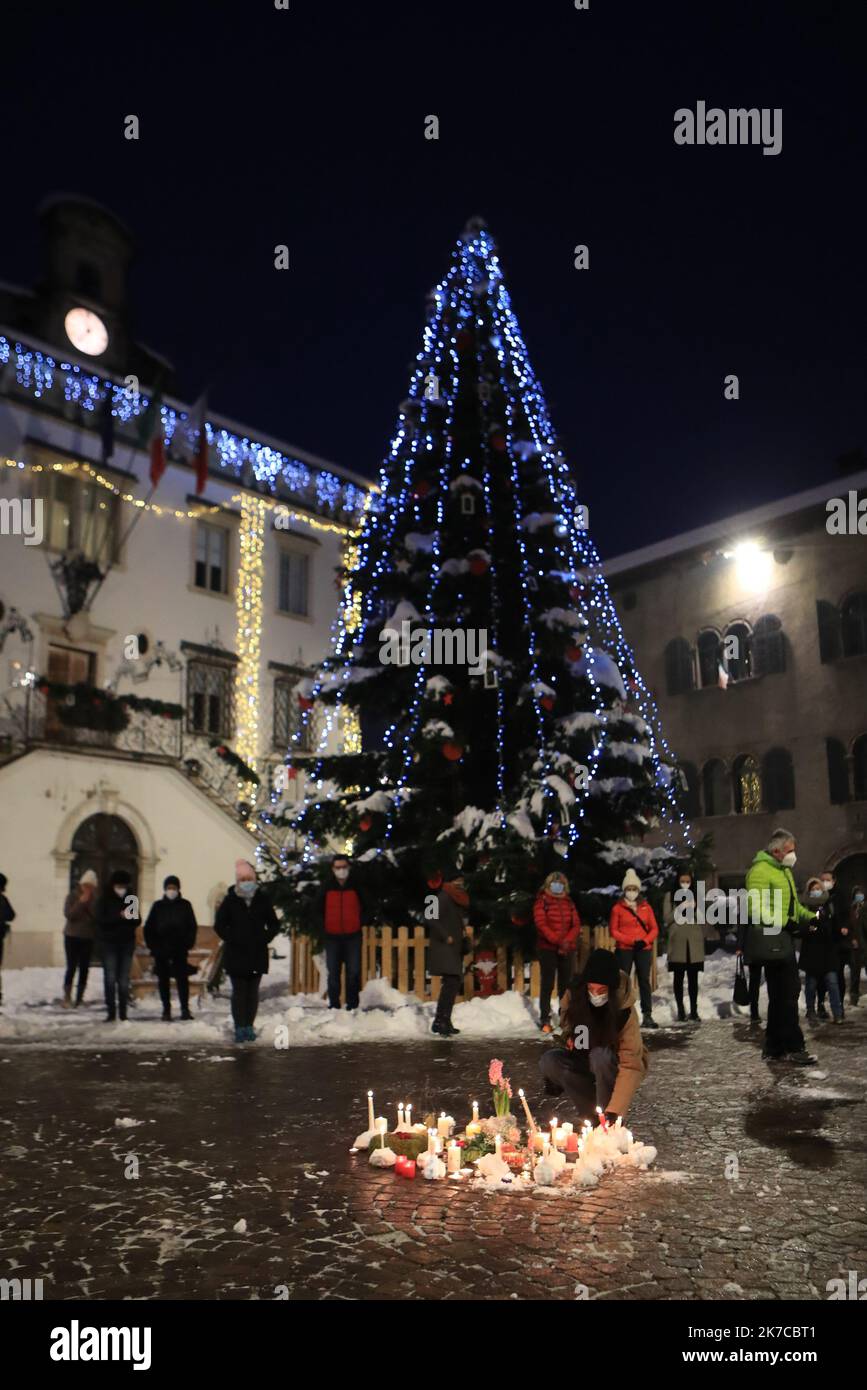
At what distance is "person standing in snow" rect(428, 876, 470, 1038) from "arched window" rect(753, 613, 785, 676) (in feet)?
65.1

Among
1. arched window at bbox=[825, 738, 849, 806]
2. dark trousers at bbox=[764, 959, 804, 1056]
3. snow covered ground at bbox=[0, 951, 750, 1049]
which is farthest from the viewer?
arched window at bbox=[825, 738, 849, 806]

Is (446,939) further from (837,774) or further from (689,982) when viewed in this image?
(837,774)

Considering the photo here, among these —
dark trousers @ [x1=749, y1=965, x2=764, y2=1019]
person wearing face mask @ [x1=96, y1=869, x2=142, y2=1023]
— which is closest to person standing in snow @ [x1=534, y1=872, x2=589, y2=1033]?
dark trousers @ [x1=749, y1=965, x2=764, y2=1019]

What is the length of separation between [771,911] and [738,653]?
22.9m

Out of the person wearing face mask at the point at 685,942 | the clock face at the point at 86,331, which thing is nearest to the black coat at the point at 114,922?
the person wearing face mask at the point at 685,942

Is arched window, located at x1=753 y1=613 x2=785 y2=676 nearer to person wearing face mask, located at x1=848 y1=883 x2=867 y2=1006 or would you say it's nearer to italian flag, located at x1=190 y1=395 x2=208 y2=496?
person wearing face mask, located at x1=848 y1=883 x2=867 y2=1006

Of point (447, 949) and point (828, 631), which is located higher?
point (828, 631)

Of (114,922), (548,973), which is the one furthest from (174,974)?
(548,973)

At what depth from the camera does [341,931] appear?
14.7 metres

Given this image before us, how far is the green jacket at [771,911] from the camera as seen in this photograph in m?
10.3

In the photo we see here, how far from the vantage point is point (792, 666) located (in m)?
31.1

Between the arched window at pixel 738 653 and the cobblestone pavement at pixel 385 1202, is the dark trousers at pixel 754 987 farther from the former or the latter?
the arched window at pixel 738 653

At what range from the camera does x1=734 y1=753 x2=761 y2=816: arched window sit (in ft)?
104
